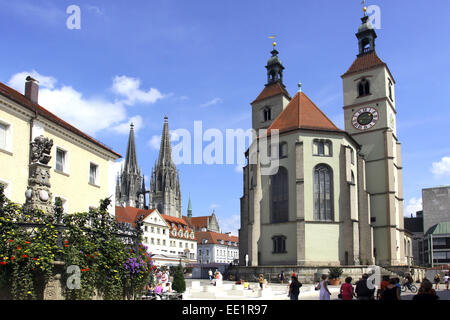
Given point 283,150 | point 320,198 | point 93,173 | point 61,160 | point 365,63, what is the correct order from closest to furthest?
point 61,160 → point 93,173 → point 320,198 → point 283,150 → point 365,63

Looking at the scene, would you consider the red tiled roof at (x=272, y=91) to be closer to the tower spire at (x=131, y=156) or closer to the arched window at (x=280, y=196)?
the arched window at (x=280, y=196)

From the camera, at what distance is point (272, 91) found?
5844cm

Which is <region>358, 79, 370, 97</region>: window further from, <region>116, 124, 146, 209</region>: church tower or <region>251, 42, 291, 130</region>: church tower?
<region>116, 124, 146, 209</region>: church tower

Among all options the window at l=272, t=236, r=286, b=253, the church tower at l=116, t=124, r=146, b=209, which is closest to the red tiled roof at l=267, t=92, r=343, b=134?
the window at l=272, t=236, r=286, b=253

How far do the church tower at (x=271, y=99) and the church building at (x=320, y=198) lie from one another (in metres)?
7.16

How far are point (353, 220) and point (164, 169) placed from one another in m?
111

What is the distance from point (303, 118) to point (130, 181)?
11341cm

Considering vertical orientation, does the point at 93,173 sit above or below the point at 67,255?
above

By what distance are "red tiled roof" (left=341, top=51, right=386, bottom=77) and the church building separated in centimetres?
528

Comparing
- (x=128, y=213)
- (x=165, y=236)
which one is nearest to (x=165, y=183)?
(x=165, y=236)

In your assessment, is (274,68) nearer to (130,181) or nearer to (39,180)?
(39,180)
